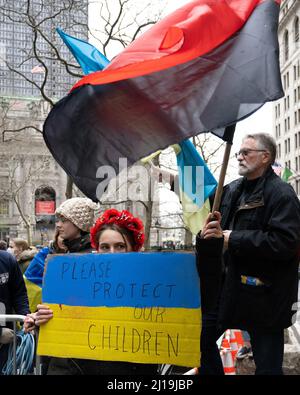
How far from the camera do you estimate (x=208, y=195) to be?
14.6 feet

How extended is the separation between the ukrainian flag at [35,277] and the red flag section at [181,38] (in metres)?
2.04

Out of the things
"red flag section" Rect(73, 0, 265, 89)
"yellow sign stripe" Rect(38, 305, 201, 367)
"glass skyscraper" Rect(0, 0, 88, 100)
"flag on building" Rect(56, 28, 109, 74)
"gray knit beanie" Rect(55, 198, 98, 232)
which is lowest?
"yellow sign stripe" Rect(38, 305, 201, 367)

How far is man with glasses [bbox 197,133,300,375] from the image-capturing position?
11.1 ft

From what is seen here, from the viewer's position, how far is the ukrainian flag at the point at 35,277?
4855 millimetres

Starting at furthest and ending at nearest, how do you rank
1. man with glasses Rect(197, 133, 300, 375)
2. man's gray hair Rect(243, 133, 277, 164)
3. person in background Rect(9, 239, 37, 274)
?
person in background Rect(9, 239, 37, 274) → man's gray hair Rect(243, 133, 277, 164) → man with glasses Rect(197, 133, 300, 375)

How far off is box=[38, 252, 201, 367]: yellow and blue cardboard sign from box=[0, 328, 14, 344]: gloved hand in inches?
39.1

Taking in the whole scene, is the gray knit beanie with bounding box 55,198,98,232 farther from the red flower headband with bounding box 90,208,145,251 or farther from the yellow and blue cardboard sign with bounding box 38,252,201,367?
the yellow and blue cardboard sign with bounding box 38,252,201,367

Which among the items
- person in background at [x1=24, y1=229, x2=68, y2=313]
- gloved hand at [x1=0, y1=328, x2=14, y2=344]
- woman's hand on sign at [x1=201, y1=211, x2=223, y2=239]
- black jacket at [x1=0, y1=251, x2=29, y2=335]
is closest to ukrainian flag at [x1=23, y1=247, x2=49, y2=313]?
person in background at [x1=24, y1=229, x2=68, y2=313]

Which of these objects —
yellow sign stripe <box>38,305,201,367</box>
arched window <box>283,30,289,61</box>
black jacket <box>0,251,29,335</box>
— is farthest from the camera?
arched window <box>283,30,289,61</box>

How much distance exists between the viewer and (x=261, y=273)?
11.3 ft

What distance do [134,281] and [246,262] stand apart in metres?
0.72

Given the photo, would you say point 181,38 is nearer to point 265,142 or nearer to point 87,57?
point 265,142

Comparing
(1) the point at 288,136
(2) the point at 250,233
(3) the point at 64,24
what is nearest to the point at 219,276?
(2) the point at 250,233

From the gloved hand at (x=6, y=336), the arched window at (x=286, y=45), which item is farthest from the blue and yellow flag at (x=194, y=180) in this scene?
the arched window at (x=286, y=45)
